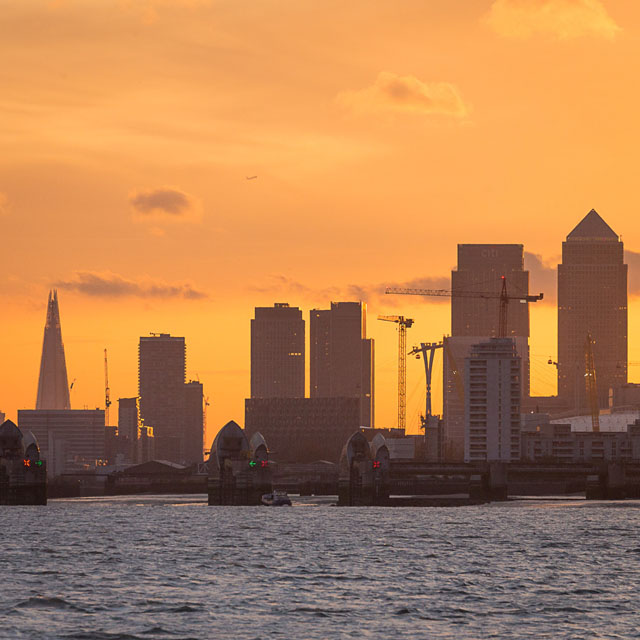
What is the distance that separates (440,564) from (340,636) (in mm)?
43768

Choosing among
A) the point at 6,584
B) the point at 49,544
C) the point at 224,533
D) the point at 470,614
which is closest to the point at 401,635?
the point at 470,614

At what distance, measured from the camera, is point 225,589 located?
302 feet

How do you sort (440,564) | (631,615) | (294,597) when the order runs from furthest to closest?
(440,564)
(294,597)
(631,615)

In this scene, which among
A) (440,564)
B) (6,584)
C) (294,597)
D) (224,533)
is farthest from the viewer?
(224,533)

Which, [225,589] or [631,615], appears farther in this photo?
[225,589]

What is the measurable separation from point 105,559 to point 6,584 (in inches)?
889

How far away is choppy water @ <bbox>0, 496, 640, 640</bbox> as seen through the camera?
7394 cm

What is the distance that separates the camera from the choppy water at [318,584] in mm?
73938

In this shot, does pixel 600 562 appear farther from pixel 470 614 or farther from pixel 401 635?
pixel 401 635

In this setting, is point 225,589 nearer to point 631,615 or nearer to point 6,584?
point 6,584

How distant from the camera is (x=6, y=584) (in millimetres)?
95500

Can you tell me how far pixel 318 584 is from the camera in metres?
95.2

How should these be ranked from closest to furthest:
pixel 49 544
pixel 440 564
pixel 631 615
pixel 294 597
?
pixel 631 615 → pixel 294 597 → pixel 440 564 → pixel 49 544

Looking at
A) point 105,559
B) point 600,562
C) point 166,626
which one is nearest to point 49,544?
point 105,559
